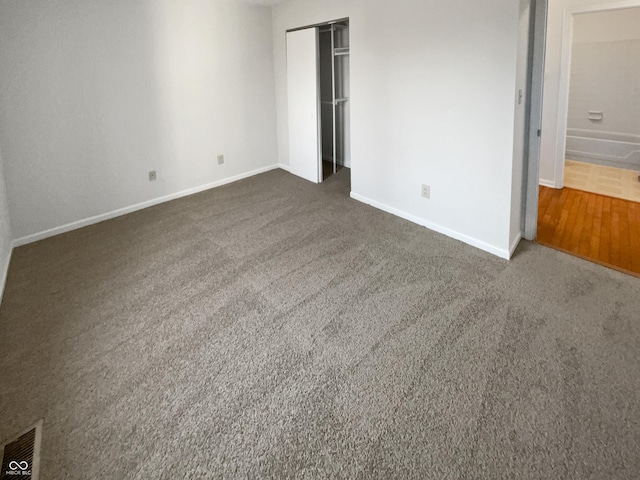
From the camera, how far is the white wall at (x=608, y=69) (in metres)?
5.54

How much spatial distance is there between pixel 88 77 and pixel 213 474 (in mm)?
3829

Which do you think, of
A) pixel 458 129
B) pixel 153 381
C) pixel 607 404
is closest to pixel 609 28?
pixel 458 129

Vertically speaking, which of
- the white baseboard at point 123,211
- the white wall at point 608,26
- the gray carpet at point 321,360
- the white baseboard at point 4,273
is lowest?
the gray carpet at point 321,360

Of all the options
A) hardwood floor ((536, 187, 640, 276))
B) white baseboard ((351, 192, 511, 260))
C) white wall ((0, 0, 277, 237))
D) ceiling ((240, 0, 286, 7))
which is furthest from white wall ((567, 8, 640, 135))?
white wall ((0, 0, 277, 237))

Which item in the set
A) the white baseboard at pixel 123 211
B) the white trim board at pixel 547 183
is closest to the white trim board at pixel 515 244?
the white trim board at pixel 547 183

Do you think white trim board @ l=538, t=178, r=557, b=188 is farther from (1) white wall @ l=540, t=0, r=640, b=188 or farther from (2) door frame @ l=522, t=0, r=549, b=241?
(2) door frame @ l=522, t=0, r=549, b=241

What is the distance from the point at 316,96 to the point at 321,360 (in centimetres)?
368

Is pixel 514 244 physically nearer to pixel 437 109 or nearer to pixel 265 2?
pixel 437 109

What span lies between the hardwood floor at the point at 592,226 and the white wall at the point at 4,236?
4.30 m

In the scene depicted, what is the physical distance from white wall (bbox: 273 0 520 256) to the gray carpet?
0.42 metres

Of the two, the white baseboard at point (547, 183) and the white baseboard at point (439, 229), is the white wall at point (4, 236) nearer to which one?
the white baseboard at point (439, 229)

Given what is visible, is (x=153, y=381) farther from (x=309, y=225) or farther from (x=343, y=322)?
(x=309, y=225)

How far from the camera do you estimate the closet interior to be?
5.39 metres

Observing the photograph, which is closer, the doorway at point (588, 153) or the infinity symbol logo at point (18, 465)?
the infinity symbol logo at point (18, 465)
